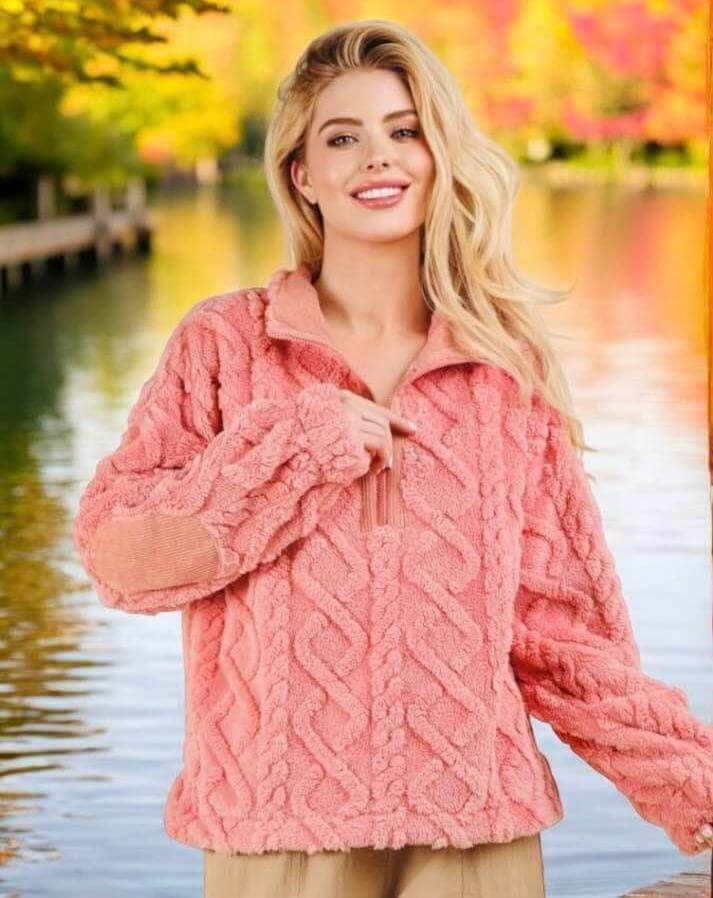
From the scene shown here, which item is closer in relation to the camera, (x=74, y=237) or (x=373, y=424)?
(x=373, y=424)

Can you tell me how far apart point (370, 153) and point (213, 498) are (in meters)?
0.38

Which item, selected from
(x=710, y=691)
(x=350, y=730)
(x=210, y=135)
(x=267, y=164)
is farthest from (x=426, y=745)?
(x=210, y=135)

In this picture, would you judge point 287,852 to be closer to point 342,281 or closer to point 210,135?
point 342,281

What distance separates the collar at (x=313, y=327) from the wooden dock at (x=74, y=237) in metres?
22.5

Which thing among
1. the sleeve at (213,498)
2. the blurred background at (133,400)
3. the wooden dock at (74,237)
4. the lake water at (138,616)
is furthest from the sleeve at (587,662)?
the wooden dock at (74,237)

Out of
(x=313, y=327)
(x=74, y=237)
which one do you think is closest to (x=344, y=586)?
(x=313, y=327)

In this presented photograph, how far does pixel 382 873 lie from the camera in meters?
2.32

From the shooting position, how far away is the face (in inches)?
92.7

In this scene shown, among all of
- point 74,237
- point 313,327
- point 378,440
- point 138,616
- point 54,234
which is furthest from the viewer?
point 74,237

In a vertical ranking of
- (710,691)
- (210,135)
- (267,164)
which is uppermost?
(267,164)

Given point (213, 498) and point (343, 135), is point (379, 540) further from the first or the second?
point (343, 135)

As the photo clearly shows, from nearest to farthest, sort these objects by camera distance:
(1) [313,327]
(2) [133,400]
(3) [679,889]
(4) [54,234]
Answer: (1) [313,327], (3) [679,889], (2) [133,400], (4) [54,234]

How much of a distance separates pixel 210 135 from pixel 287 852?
67213mm

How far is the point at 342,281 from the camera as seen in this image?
2428 mm
